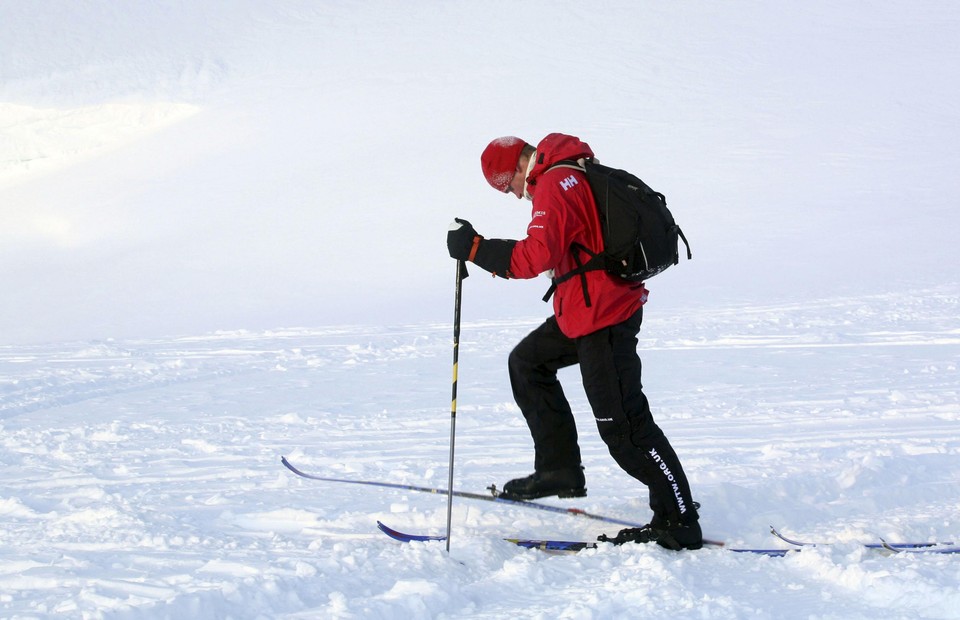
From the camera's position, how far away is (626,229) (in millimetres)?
3697

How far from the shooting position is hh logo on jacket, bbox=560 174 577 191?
3672 mm

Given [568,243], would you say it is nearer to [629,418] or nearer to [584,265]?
[584,265]

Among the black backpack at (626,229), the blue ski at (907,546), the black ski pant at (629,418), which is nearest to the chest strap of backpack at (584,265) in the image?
the black backpack at (626,229)

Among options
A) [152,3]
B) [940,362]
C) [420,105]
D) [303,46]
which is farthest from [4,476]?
[152,3]

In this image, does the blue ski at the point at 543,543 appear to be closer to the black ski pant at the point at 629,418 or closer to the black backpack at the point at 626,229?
the black ski pant at the point at 629,418

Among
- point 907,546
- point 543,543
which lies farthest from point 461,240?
point 907,546

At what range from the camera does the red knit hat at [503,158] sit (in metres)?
3.97

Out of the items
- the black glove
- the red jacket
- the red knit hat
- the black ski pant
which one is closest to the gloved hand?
the black glove

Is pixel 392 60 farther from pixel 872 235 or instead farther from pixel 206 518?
pixel 206 518

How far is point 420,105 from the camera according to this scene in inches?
1193

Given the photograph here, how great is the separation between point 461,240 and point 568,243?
402 millimetres

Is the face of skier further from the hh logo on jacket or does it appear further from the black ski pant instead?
the black ski pant

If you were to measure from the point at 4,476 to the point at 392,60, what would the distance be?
32.0 m

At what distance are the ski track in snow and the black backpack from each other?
1.07 m
